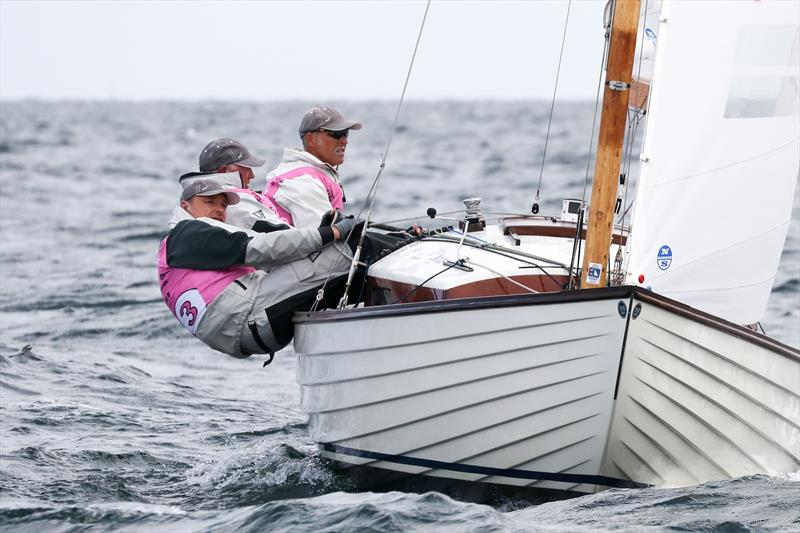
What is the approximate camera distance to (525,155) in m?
27.7

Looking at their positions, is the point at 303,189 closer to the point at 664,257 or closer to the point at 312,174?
the point at 312,174

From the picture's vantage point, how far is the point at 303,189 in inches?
220

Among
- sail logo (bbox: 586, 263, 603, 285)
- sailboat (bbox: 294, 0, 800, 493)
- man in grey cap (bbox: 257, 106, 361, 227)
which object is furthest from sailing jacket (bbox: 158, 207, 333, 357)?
sail logo (bbox: 586, 263, 603, 285)

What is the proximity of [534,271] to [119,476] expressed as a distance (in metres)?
2.09

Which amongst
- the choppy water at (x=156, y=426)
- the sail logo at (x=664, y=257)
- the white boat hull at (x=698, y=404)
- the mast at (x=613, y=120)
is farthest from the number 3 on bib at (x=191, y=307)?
the sail logo at (x=664, y=257)

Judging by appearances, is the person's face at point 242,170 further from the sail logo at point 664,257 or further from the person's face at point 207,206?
the sail logo at point 664,257

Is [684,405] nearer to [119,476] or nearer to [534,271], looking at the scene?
[534,271]

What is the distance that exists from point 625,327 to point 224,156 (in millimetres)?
2138

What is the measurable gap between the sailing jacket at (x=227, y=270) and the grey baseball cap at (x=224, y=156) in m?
0.49

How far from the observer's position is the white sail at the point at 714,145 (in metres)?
4.93

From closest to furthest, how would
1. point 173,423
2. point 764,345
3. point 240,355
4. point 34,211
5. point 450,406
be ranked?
point 764,345
point 450,406
point 240,355
point 173,423
point 34,211

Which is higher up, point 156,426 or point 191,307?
point 191,307

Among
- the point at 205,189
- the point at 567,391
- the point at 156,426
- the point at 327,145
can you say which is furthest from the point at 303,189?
the point at 156,426

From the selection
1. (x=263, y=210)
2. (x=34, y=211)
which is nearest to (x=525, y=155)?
(x=34, y=211)
